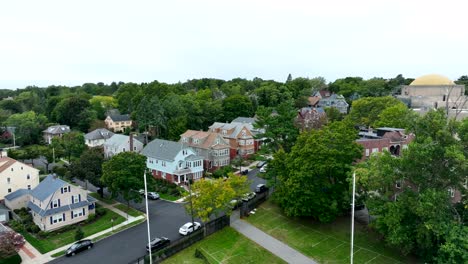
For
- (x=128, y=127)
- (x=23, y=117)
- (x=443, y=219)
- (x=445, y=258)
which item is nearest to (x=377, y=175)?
(x=443, y=219)

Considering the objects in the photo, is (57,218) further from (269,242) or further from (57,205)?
(269,242)

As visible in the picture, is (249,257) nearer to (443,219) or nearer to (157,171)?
(443,219)

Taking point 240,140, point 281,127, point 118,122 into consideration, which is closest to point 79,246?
point 281,127

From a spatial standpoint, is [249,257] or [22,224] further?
[22,224]

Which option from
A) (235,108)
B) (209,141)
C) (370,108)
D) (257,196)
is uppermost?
(370,108)

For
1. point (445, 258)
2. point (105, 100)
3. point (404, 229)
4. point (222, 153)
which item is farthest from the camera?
point (105, 100)

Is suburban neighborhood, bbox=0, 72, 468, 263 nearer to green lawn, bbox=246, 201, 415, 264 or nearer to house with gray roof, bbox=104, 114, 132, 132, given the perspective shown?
green lawn, bbox=246, 201, 415, 264
